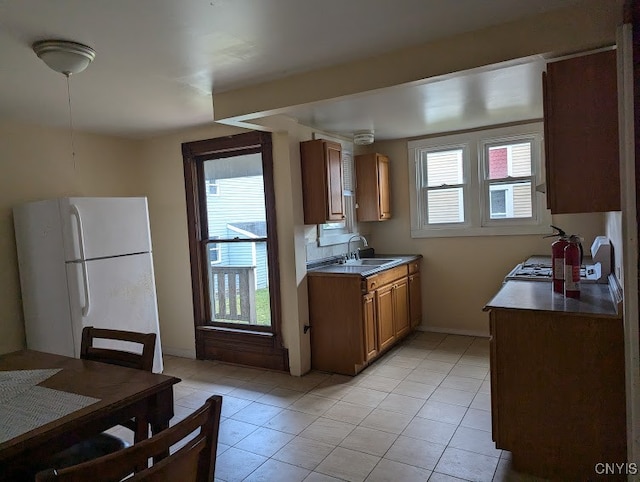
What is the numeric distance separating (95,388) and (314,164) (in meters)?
2.58

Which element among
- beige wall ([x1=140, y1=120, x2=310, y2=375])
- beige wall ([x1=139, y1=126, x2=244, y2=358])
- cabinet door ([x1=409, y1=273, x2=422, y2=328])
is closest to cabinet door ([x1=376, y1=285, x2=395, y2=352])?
cabinet door ([x1=409, y1=273, x2=422, y2=328])

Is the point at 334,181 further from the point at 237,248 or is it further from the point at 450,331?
the point at 450,331

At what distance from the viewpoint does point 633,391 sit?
1.59 meters

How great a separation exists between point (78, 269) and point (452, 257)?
3.65 m

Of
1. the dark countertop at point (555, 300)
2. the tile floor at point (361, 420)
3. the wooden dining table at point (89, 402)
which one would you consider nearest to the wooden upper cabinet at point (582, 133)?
the dark countertop at point (555, 300)

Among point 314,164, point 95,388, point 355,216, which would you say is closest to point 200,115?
point 314,164

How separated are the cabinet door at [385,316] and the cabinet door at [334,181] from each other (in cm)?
82

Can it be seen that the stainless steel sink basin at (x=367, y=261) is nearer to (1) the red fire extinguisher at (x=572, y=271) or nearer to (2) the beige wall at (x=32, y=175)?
(1) the red fire extinguisher at (x=572, y=271)

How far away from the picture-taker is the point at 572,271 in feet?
7.52

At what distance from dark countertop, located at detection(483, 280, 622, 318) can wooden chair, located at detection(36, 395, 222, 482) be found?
1.59 meters

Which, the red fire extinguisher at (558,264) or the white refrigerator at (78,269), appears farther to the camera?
the white refrigerator at (78,269)

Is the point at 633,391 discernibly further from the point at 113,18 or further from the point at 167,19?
the point at 113,18

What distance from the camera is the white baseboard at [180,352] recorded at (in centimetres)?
428

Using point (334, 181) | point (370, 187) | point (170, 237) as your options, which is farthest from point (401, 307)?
point (170, 237)
